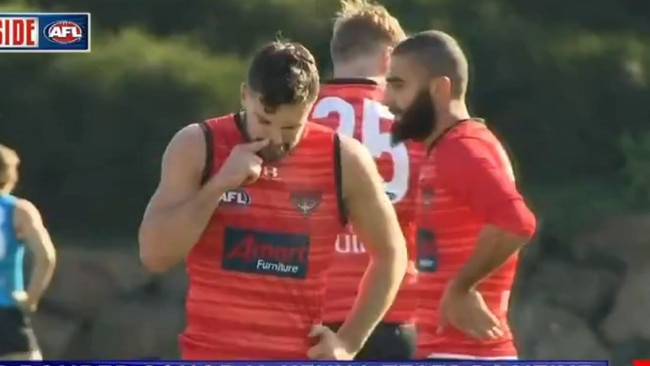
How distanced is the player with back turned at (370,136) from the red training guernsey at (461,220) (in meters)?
0.06

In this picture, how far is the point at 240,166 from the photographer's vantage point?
2.07 meters

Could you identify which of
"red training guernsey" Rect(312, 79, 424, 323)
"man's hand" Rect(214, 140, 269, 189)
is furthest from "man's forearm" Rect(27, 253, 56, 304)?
"man's hand" Rect(214, 140, 269, 189)

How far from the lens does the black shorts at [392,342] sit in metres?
2.73

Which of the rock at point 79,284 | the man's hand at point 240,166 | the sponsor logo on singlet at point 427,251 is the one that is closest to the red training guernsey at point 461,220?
the sponsor logo on singlet at point 427,251

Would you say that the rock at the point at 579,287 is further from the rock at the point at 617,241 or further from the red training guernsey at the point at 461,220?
the red training guernsey at the point at 461,220

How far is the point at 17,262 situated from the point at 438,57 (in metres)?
0.90

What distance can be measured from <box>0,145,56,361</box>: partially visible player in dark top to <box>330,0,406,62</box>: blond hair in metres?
0.65

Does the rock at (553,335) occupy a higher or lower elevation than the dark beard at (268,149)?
lower

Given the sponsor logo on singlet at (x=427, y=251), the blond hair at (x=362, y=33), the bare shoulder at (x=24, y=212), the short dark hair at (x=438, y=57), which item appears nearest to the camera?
the sponsor logo on singlet at (x=427, y=251)

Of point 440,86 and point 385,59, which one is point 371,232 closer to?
point 440,86

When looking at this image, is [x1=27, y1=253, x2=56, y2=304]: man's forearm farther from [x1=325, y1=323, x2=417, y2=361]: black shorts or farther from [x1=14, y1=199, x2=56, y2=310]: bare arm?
→ [x1=325, y1=323, x2=417, y2=361]: black shorts

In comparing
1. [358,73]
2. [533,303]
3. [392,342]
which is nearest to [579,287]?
[533,303]

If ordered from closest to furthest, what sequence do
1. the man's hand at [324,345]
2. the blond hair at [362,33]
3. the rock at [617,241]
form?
1. the man's hand at [324,345]
2. the blond hair at [362,33]
3. the rock at [617,241]

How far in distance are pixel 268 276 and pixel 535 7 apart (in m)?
1.15
